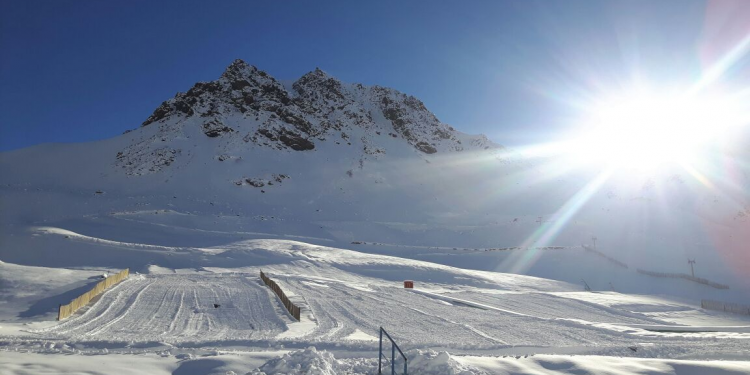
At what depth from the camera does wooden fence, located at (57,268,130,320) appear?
17.0m

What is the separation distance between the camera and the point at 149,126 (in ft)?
297

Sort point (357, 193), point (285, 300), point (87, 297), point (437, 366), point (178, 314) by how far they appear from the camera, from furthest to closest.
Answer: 1. point (357, 193)
2. point (285, 300)
3. point (87, 297)
4. point (178, 314)
5. point (437, 366)

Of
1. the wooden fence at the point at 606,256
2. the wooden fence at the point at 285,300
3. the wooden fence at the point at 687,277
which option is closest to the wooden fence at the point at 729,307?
the wooden fence at the point at 687,277

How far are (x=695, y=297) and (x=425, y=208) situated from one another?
42780 millimetres

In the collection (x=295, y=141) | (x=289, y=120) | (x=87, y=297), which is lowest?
(x=87, y=297)

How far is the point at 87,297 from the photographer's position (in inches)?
779

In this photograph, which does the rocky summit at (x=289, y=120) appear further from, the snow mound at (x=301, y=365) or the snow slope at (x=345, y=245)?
the snow mound at (x=301, y=365)

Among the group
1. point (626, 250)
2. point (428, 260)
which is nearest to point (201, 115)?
point (428, 260)

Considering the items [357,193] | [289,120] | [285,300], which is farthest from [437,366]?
[289,120]

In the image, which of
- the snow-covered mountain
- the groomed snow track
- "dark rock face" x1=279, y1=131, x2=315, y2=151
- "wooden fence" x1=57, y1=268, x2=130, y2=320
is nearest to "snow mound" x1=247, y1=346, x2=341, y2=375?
the groomed snow track

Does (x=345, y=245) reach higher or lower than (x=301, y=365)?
higher

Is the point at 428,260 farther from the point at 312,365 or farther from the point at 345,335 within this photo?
the point at 312,365

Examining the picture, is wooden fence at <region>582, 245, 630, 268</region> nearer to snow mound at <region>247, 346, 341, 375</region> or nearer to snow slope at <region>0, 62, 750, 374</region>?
snow slope at <region>0, 62, 750, 374</region>

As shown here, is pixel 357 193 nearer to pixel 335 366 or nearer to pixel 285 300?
pixel 285 300
